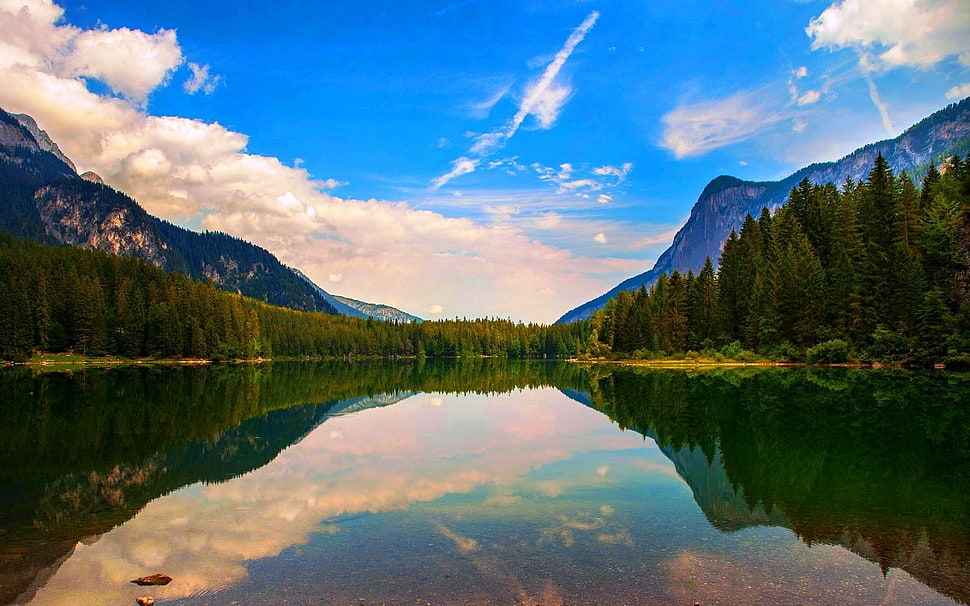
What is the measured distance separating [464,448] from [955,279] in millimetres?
69613

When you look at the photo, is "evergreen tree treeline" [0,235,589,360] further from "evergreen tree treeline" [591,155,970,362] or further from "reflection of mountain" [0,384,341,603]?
"reflection of mountain" [0,384,341,603]

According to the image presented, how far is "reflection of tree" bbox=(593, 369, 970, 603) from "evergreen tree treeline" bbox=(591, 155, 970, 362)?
25366 mm

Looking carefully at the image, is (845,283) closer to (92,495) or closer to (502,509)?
(502,509)

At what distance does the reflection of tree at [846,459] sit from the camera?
13469mm

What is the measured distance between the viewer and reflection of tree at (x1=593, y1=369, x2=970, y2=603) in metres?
13.5

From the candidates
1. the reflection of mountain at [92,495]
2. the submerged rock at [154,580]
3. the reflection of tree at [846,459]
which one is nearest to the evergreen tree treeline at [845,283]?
the reflection of tree at [846,459]

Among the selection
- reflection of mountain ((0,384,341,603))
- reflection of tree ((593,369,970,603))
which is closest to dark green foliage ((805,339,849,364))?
reflection of tree ((593,369,970,603))

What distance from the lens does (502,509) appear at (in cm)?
1692

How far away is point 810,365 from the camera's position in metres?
78.5

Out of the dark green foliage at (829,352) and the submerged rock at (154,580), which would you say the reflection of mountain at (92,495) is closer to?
the submerged rock at (154,580)

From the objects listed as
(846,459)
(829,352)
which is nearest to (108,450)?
(846,459)

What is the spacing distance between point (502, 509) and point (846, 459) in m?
14.4

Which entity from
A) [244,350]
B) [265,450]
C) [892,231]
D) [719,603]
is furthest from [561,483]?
[244,350]

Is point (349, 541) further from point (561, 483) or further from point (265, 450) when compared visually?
point (265, 450)
